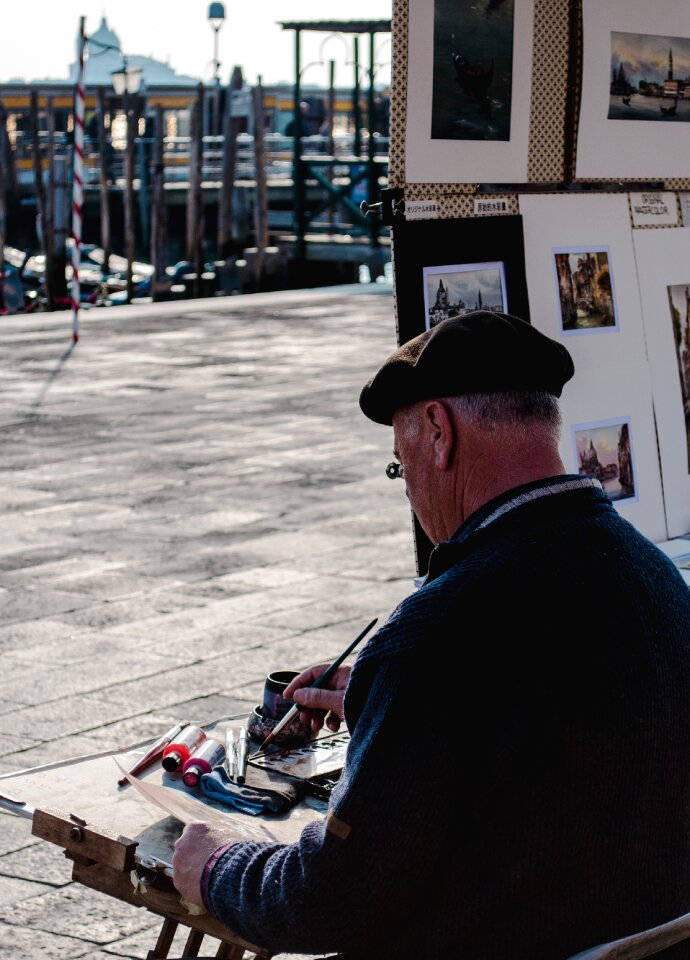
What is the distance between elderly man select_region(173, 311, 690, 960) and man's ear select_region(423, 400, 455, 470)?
96 millimetres

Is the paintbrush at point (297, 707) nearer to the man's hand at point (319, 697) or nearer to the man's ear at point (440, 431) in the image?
the man's hand at point (319, 697)

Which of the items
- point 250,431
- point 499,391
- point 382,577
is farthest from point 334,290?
point 499,391

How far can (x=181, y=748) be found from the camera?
2.15m

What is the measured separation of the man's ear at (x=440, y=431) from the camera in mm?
1709

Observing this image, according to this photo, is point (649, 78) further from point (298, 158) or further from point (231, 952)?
point (298, 158)

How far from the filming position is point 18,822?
140 inches

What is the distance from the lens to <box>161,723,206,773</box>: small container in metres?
2.12

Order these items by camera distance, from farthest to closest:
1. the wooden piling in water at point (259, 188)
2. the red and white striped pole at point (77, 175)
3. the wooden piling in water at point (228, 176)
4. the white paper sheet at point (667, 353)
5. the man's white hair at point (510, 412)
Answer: the wooden piling in water at point (228, 176)
the wooden piling in water at point (259, 188)
the red and white striped pole at point (77, 175)
the white paper sheet at point (667, 353)
the man's white hair at point (510, 412)

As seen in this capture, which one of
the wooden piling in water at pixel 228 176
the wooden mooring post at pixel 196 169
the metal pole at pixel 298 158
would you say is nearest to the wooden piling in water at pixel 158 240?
the wooden mooring post at pixel 196 169

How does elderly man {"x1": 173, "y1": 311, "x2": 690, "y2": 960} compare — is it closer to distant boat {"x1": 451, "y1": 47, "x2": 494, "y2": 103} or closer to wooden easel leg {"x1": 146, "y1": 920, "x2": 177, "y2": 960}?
wooden easel leg {"x1": 146, "y1": 920, "x2": 177, "y2": 960}

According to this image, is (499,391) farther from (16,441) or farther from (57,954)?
(16,441)

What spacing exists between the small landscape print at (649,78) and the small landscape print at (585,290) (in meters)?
0.28

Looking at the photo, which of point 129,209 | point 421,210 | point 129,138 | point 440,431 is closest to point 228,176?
point 129,138

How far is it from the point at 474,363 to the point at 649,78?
59.5 inches
